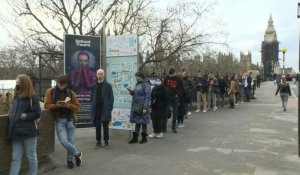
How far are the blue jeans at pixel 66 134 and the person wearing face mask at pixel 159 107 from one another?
3.65 meters

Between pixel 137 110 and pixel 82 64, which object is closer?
pixel 137 110

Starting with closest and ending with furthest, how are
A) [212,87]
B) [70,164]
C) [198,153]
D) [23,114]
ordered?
[23,114] → [70,164] → [198,153] → [212,87]

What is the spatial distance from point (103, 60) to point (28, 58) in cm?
1189

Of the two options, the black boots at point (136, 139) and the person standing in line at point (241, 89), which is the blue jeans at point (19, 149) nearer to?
the black boots at point (136, 139)

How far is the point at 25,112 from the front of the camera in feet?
19.2

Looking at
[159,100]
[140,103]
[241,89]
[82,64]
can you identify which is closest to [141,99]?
[140,103]

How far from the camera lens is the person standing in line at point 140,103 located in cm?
997

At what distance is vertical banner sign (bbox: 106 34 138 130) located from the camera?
35.0 ft

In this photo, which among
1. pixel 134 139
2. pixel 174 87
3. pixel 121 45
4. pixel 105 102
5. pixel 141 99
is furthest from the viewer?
pixel 174 87

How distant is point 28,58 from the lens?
874 inches

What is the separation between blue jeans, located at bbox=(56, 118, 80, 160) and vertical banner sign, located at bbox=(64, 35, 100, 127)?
282cm

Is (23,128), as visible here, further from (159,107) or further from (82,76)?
(159,107)

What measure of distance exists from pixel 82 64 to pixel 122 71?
104 cm

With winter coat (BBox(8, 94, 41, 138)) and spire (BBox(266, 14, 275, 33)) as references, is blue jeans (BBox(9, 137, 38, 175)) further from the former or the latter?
spire (BBox(266, 14, 275, 33))
